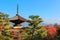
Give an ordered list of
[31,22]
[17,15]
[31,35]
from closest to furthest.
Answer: [31,35] → [31,22] → [17,15]

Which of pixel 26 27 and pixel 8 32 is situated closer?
pixel 8 32

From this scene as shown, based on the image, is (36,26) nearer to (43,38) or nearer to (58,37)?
(43,38)

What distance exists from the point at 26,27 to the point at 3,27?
3040 millimetres

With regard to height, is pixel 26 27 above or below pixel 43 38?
above

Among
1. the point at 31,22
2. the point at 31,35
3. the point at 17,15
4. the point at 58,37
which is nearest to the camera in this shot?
the point at 58,37

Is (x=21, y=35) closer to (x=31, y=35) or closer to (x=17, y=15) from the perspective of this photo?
(x=31, y=35)

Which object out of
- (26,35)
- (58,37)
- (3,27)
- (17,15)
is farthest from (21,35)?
(17,15)

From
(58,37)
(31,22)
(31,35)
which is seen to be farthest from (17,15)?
(58,37)

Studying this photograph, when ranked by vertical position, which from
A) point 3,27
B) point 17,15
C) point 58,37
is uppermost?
point 17,15

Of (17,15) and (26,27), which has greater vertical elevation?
(17,15)

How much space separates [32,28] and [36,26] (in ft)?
1.68

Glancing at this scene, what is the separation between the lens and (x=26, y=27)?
2258 centimetres

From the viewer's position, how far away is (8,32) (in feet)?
68.6

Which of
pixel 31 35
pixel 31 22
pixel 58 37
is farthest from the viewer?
pixel 31 22
